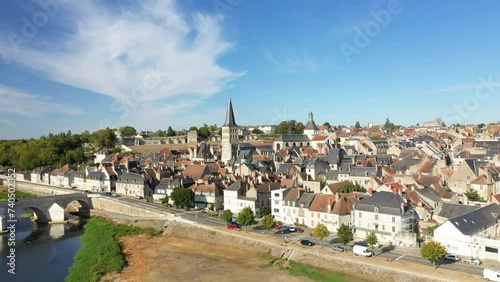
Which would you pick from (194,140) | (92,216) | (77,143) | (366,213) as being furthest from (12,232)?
(194,140)

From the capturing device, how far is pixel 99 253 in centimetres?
3719

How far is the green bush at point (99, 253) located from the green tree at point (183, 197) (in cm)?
649

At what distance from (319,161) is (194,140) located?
83.4m

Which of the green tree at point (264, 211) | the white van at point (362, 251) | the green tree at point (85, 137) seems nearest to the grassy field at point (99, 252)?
the green tree at point (264, 211)

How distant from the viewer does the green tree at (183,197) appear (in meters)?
49.8

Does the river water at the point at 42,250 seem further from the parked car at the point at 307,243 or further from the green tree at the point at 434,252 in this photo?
the green tree at the point at 434,252

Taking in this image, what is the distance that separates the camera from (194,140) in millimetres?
138250

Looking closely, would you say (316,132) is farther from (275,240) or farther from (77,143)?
(275,240)

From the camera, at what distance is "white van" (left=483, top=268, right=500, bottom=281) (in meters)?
24.8

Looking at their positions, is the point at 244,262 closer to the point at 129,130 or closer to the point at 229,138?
the point at 229,138

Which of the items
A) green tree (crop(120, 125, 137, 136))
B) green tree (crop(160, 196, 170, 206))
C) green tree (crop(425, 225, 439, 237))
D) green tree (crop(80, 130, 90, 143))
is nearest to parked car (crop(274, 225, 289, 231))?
green tree (crop(425, 225, 439, 237))

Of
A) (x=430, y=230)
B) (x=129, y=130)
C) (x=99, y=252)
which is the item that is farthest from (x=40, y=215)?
(x=129, y=130)

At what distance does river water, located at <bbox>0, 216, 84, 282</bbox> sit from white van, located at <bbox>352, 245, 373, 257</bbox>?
76.6ft

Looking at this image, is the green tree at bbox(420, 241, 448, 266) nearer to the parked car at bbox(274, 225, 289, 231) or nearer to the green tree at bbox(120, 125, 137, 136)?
the parked car at bbox(274, 225, 289, 231)
